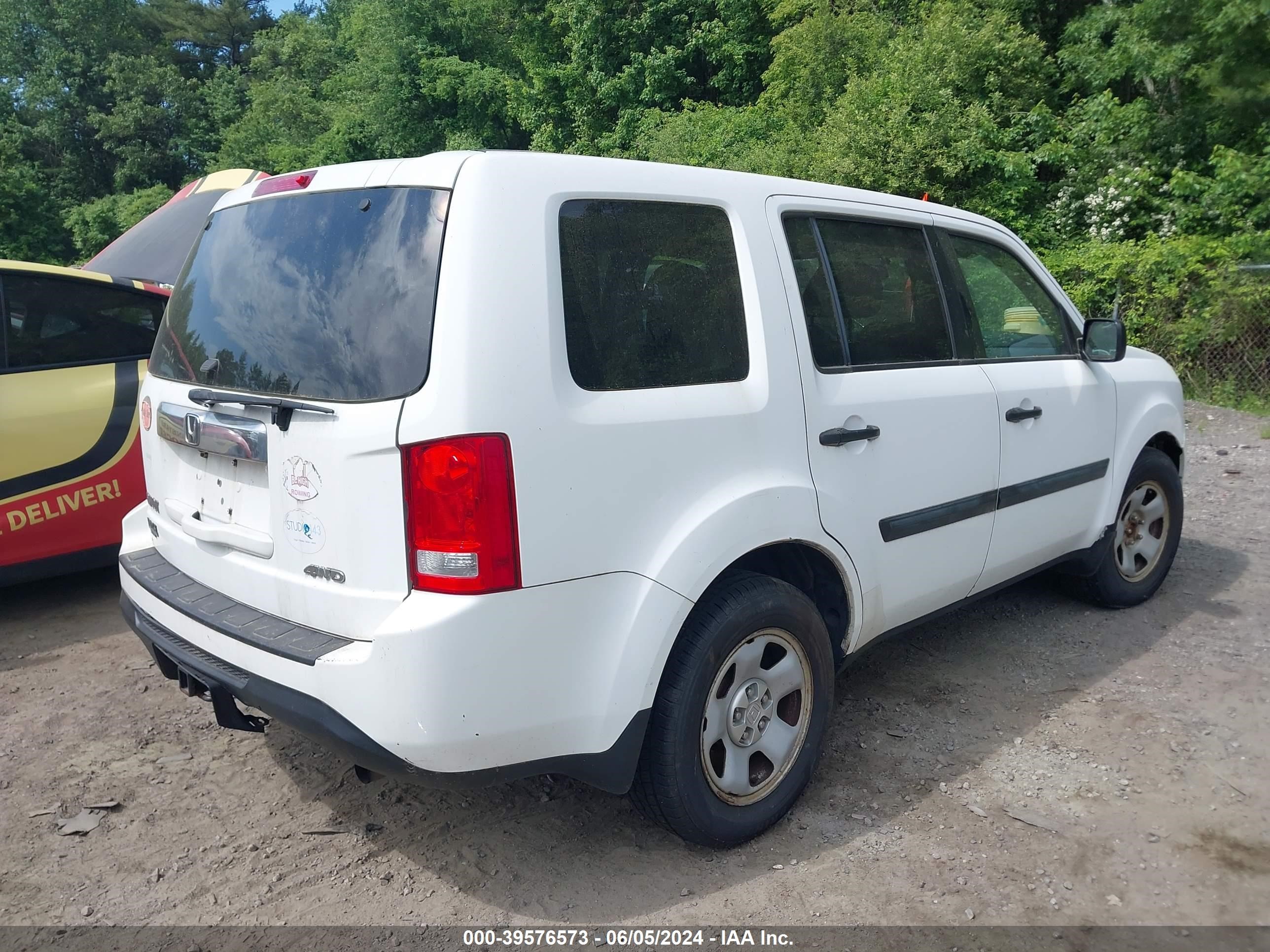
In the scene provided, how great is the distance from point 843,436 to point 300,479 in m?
1.55

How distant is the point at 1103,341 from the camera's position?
13.2 feet

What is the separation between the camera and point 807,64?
619 inches

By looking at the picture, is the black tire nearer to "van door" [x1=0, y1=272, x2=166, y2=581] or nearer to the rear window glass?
the rear window glass

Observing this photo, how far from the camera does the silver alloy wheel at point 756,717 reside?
2658mm

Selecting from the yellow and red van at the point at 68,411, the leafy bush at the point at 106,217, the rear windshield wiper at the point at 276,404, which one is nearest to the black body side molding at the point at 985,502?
the rear windshield wiper at the point at 276,404

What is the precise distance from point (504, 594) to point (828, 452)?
119cm

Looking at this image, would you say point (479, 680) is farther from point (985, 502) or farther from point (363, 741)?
point (985, 502)

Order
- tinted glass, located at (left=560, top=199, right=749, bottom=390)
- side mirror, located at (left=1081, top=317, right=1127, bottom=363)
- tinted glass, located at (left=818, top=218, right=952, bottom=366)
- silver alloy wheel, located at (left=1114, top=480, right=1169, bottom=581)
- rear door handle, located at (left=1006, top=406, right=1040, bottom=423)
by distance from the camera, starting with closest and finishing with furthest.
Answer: tinted glass, located at (left=560, top=199, right=749, bottom=390) < tinted glass, located at (left=818, top=218, right=952, bottom=366) < rear door handle, located at (left=1006, top=406, right=1040, bottom=423) < side mirror, located at (left=1081, top=317, right=1127, bottom=363) < silver alloy wheel, located at (left=1114, top=480, right=1169, bottom=581)

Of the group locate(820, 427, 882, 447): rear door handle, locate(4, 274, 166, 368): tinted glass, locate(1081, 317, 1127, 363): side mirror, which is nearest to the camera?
locate(820, 427, 882, 447): rear door handle

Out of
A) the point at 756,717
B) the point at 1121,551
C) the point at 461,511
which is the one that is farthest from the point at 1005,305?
the point at 461,511

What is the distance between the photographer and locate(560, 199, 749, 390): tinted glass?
2348 mm

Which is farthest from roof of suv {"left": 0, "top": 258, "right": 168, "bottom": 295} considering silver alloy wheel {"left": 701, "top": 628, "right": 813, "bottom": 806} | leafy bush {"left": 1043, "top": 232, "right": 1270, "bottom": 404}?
leafy bush {"left": 1043, "top": 232, "right": 1270, "bottom": 404}

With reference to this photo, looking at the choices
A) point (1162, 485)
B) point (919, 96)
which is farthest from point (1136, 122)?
point (1162, 485)

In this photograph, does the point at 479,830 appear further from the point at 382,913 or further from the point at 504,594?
the point at 504,594
